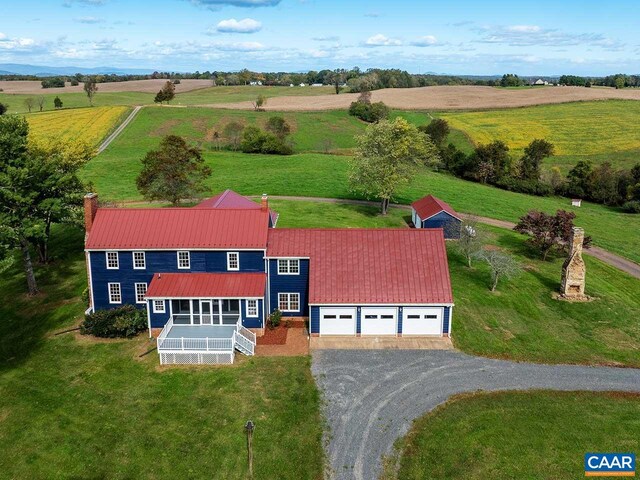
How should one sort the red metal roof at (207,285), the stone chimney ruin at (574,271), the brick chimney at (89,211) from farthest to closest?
1. the stone chimney ruin at (574,271)
2. the brick chimney at (89,211)
3. the red metal roof at (207,285)

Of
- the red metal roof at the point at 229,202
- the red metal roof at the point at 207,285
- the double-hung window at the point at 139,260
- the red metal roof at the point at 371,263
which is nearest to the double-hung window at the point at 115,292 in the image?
the double-hung window at the point at 139,260

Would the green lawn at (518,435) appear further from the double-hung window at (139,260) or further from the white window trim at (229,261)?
the double-hung window at (139,260)

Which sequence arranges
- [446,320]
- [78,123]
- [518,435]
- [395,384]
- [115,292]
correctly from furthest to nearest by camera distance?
[78,123] < [115,292] < [446,320] < [395,384] < [518,435]

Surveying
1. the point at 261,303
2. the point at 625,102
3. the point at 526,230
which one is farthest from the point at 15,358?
the point at 625,102

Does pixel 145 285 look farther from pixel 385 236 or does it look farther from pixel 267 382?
pixel 385 236

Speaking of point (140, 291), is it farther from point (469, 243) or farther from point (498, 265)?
point (469, 243)

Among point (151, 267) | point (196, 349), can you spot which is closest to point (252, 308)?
point (196, 349)

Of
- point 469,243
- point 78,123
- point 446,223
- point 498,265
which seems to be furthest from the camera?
point 78,123
